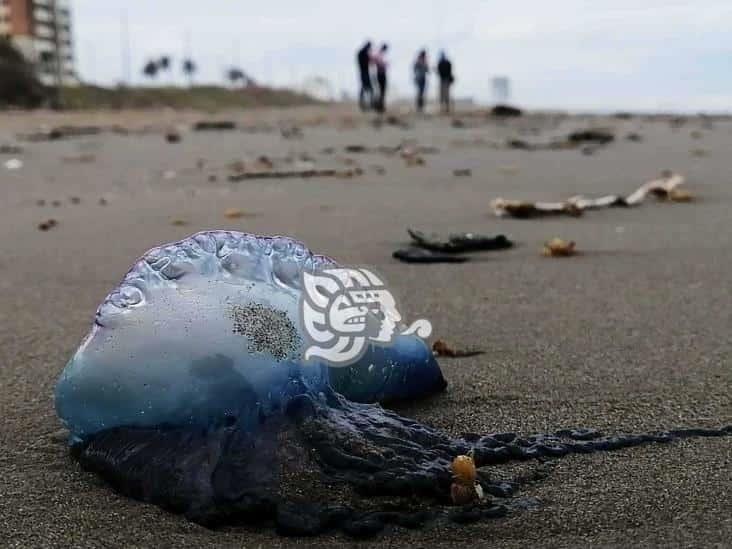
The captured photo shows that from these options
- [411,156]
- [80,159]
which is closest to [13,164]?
[80,159]

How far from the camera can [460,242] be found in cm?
312

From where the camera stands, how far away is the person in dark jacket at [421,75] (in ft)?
62.7

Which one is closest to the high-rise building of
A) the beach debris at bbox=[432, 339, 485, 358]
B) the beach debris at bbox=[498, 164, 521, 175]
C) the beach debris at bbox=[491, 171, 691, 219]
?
the beach debris at bbox=[498, 164, 521, 175]

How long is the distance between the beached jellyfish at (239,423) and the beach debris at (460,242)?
1.67 metres

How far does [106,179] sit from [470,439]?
4.81m

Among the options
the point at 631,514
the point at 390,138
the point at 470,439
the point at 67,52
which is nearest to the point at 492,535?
the point at 631,514

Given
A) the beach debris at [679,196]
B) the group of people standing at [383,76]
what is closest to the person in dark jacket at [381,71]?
the group of people standing at [383,76]

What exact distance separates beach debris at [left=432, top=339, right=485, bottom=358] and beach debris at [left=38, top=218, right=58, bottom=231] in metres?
2.32

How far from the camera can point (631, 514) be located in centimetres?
122

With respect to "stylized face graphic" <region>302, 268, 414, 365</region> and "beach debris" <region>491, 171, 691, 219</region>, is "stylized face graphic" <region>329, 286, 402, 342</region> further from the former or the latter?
"beach debris" <region>491, 171, 691, 219</region>

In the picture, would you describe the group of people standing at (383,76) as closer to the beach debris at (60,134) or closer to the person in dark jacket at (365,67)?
the person in dark jacket at (365,67)

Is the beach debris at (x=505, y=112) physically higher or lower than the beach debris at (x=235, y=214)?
higher

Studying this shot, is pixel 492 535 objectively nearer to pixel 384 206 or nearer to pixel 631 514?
pixel 631 514

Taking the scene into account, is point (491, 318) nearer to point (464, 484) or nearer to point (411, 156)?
point (464, 484)
